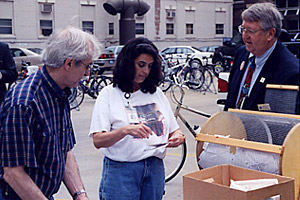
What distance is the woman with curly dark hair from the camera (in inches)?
133

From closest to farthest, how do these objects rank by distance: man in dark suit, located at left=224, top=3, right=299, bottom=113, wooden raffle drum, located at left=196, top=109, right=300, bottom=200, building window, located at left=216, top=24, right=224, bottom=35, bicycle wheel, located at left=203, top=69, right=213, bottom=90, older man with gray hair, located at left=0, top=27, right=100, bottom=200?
older man with gray hair, located at left=0, top=27, right=100, bottom=200 < wooden raffle drum, located at left=196, top=109, right=300, bottom=200 < man in dark suit, located at left=224, top=3, right=299, bottom=113 < bicycle wheel, located at left=203, top=69, right=213, bottom=90 < building window, located at left=216, top=24, right=224, bottom=35

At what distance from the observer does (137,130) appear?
315 cm

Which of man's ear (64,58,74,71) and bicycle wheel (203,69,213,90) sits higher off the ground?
man's ear (64,58,74,71)

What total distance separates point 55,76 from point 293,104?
1.58 metres

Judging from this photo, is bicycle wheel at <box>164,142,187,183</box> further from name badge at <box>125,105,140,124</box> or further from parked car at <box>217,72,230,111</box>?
name badge at <box>125,105,140,124</box>

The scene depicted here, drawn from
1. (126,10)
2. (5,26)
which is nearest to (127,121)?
(126,10)

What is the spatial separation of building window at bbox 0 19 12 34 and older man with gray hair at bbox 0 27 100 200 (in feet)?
110

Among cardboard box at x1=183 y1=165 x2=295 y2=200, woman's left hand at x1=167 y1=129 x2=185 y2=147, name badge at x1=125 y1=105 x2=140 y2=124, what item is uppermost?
name badge at x1=125 y1=105 x2=140 y2=124

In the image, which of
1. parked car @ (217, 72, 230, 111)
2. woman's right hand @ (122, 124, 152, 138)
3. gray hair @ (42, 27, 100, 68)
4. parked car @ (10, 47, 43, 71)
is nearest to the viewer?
gray hair @ (42, 27, 100, 68)

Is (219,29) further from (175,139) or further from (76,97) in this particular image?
(175,139)

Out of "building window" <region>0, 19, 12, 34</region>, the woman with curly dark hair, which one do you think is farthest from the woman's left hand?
"building window" <region>0, 19, 12, 34</region>

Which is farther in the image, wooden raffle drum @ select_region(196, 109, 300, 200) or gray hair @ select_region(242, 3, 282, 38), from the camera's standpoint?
gray hair @ select_region(242, 3, 282, 38)

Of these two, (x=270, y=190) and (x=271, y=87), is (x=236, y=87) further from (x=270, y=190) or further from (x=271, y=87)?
(x=270, y=190)

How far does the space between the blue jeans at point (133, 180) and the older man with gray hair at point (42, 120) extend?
726 millimetres
